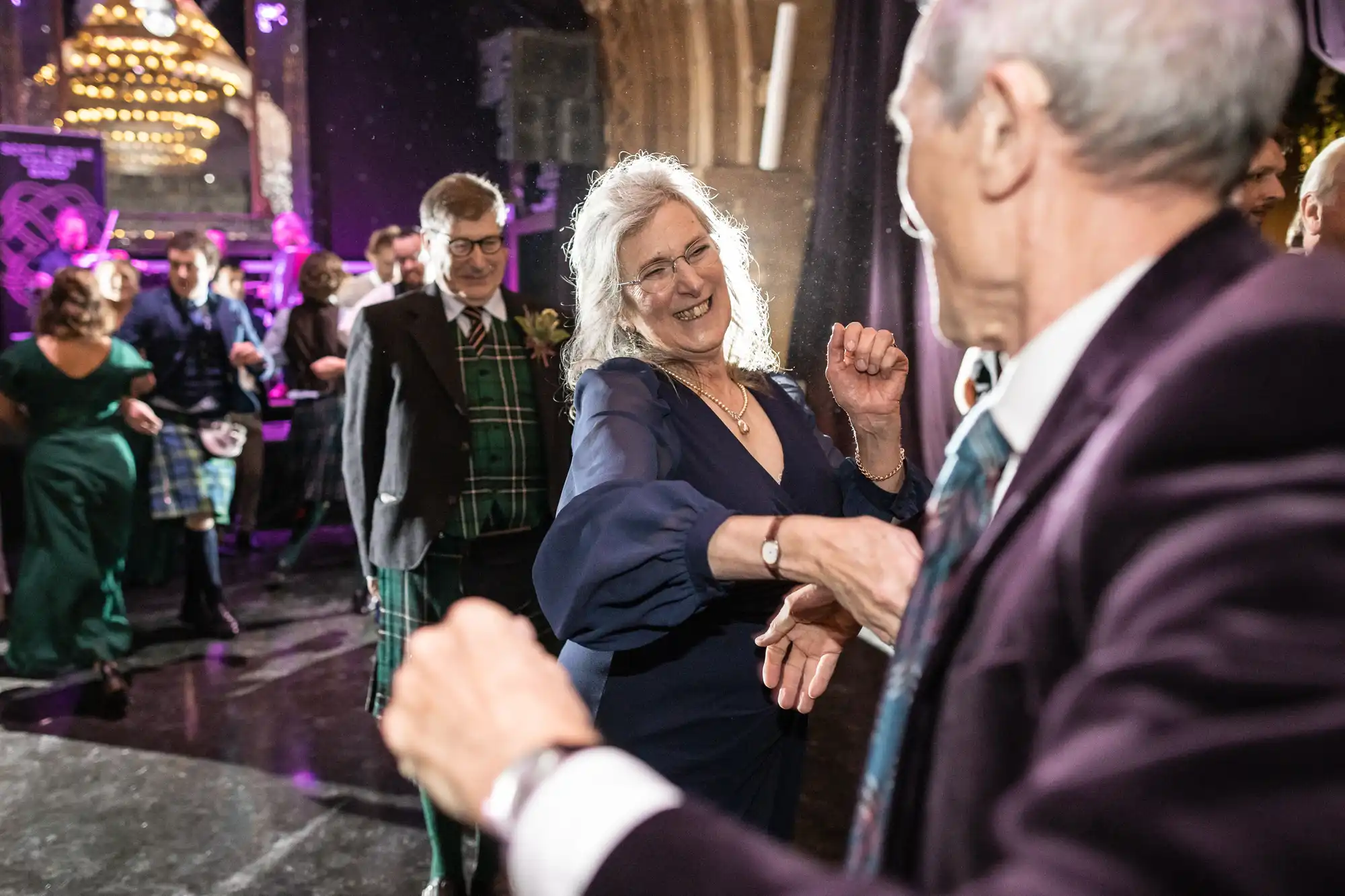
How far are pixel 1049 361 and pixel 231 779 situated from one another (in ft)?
10.6

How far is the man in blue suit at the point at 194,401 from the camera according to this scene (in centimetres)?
454

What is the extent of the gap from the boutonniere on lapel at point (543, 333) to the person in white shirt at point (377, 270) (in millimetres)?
3154

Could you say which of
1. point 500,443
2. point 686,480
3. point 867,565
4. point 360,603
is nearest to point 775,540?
point 867,565

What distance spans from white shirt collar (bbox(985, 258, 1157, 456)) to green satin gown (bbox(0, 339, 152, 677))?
4077 millimetres

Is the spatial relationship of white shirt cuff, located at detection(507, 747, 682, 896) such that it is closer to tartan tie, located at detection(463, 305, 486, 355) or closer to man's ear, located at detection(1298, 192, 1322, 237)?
man's ear, located at detection(1298, 192, 1322, 237)

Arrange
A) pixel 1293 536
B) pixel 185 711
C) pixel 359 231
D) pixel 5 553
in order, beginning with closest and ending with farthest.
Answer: pixel 1293 536, pixel 185 711, pixel 5 553, pixel 359 231

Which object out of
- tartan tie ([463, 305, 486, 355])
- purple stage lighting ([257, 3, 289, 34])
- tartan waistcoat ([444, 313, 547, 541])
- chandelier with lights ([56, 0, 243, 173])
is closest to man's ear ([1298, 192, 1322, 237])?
tartan waistcoat ([444, 313, 547, 541])

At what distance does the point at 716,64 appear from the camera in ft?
14.6

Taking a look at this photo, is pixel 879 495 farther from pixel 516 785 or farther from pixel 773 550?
pixel 516 785

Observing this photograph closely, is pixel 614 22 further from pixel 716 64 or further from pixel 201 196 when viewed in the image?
pixel 201 196

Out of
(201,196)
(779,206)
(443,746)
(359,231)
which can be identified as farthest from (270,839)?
(201,196)

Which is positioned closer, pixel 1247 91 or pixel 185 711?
pixel 1247 91

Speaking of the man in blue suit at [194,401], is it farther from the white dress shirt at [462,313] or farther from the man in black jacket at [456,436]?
the white dress shirt at [462,313]

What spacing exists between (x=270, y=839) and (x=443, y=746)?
266cm
